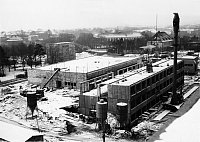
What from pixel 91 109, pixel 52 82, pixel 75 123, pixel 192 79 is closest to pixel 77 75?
pixel 52 82

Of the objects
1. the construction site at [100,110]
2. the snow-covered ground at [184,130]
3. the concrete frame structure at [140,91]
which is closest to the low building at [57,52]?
the construction site at [100,110]

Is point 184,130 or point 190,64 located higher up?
point 190,64

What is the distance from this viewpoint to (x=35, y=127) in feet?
97.4

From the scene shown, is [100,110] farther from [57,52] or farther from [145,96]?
[57,52]

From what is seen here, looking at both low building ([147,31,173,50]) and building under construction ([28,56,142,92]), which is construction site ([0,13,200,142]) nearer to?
building under construction ([28,56,142,92])

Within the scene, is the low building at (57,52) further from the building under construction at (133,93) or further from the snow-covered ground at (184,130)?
the snow-covered ground at (184,130)

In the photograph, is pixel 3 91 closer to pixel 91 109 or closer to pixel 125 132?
pixel 91 109

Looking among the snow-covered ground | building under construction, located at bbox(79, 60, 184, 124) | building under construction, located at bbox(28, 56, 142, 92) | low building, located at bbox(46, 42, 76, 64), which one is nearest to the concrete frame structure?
building under construction, located at bbox(79, 60, 184, 124)

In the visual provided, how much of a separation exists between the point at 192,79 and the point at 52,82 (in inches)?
1197

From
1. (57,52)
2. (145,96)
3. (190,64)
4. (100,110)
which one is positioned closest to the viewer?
(100,110)

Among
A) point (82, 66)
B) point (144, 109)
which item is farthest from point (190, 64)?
point (144, 109)

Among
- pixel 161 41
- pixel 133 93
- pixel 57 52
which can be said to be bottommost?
pixel 133 93

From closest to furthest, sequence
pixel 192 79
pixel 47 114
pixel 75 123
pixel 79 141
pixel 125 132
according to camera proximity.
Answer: pixel 79 141 → pixel 125 132 → pixel 75 123 → pixel 47 114 → pixel 192 79

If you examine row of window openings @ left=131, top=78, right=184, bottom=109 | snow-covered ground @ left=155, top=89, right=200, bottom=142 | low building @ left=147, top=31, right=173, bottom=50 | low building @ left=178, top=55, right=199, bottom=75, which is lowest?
snow-covered ground @ left=155, top=89, right=200, bottom=142
